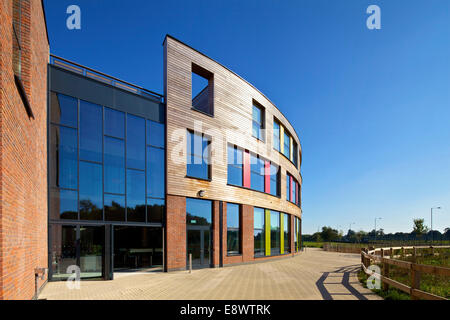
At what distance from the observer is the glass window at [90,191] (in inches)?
471

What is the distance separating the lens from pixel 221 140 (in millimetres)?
17859

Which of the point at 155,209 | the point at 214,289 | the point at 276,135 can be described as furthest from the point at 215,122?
the point at 214,289

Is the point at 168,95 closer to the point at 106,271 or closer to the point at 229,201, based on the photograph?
the point at 229,201

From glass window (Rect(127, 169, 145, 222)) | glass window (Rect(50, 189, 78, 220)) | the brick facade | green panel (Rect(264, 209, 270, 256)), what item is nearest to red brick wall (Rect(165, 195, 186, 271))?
the brick facade

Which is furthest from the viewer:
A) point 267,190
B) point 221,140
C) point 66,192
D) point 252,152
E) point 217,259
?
point 267,190

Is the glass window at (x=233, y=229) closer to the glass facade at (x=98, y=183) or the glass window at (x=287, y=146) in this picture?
the glass facade at (x=98, y=183)

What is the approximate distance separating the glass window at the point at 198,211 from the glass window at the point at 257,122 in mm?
6987

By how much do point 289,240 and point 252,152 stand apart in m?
10.3

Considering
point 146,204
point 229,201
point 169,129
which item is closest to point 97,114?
point 169,129

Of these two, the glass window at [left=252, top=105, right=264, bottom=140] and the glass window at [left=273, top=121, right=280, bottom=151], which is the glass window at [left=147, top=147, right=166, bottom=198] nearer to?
the glass window at [left=252, top=105, right=264, bottom=140]

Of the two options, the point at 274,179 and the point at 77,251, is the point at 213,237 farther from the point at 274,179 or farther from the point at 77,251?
the point at 274,179

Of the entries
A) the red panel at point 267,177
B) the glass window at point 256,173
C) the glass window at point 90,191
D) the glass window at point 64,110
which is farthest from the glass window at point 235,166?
the glass window at point 64,110

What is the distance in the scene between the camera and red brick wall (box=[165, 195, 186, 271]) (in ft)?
46.9

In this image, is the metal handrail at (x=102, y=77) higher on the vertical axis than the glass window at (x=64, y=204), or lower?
higher
